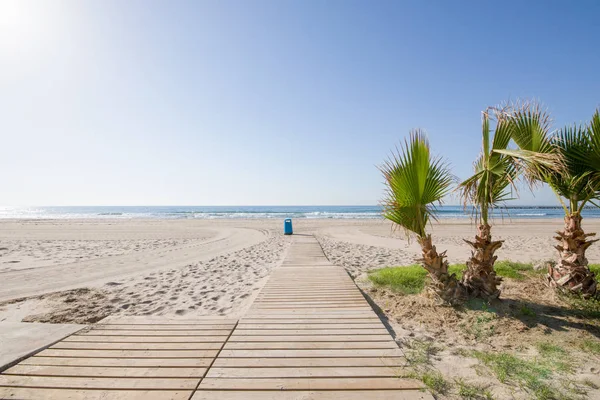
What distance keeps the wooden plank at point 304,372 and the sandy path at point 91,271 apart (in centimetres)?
593

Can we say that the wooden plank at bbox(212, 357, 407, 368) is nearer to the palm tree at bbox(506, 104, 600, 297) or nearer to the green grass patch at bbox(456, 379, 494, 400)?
the green grass patch at bbox(456, 379, 494, 400)

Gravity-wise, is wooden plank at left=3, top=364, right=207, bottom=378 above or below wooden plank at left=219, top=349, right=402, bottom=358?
above

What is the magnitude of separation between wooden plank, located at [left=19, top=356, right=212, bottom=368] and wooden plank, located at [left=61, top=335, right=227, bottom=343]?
362 mm

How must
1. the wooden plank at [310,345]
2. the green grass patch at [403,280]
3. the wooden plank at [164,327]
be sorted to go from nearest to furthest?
1. the wooden plank at [310,345]
2. the wooden plank at [164,327]
3. the green grass patch at [403,280]

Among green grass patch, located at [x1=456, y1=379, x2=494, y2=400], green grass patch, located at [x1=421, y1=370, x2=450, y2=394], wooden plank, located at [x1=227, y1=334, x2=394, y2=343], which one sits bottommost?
green grass patch, located at [x1=456, y1=379, x2=494, y2=400]

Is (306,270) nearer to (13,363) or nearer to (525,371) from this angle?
(525,371)

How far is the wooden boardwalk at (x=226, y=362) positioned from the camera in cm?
232

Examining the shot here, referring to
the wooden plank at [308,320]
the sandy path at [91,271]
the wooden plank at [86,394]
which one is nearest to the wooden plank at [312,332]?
the wooden plank at [308,320]

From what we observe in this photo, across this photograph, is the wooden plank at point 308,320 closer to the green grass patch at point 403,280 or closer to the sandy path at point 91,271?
the green grass patch at point 403,280

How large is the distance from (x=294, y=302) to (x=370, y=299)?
1.63 metres

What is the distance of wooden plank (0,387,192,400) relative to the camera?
7.38ft

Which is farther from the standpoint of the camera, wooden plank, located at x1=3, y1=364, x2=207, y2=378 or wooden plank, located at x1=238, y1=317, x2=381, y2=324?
wooden plank, located at x1=238, y1=317, x2=381, y2=324

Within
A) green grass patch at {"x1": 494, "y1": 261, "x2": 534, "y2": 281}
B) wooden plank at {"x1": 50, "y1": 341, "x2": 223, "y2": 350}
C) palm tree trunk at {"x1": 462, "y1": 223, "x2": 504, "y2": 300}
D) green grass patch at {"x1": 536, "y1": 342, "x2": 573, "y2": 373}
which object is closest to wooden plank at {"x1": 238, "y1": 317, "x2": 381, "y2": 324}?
wooden plank at {"x1": 50, "y1": 341, "x2": 223, "y2": 350}

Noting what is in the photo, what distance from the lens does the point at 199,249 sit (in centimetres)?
1238
